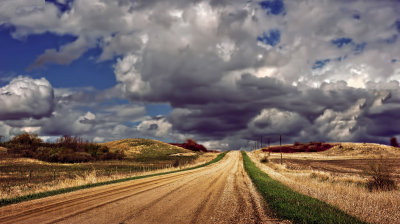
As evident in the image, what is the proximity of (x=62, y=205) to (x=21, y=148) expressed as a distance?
101 meters

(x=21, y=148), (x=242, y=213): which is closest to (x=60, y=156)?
(x=21, y=148)

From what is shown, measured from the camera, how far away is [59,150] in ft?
296

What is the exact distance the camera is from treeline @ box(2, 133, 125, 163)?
86.4 metres

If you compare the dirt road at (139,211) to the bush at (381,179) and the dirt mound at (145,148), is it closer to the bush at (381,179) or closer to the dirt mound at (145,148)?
the bush at (381,179)

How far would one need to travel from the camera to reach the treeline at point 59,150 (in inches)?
3401

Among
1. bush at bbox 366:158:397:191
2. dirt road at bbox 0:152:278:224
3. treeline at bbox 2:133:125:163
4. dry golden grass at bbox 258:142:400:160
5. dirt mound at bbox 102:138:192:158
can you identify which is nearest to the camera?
dirt road at bbox 0:152:278:224

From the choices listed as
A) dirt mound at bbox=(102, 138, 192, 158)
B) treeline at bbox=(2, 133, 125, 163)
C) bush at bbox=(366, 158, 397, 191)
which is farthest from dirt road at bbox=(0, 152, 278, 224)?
dirt mound at bbox=(102, 138, 192, 158)

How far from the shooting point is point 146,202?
49.4 ft

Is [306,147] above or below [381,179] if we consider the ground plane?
above

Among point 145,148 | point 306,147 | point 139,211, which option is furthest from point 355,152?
point 139,211

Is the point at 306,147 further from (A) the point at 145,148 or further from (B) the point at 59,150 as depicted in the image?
(B) the point at 59,150

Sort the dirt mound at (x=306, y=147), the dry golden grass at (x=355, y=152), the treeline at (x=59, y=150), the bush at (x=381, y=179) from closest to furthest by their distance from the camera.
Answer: the bush at (x=381, y=179) < the treeline at (x=59, y=150) < the dry golden grass at (x=355, y=152) < the dirt mound at (x=306, y=147)

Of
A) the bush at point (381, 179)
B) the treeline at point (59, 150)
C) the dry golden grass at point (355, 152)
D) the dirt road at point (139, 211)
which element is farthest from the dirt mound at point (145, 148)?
the dirt road at point (139, 211)

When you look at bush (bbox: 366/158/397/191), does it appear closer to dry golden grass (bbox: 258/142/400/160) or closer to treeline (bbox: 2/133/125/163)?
treeline (bbox: 2/133/125/163)
